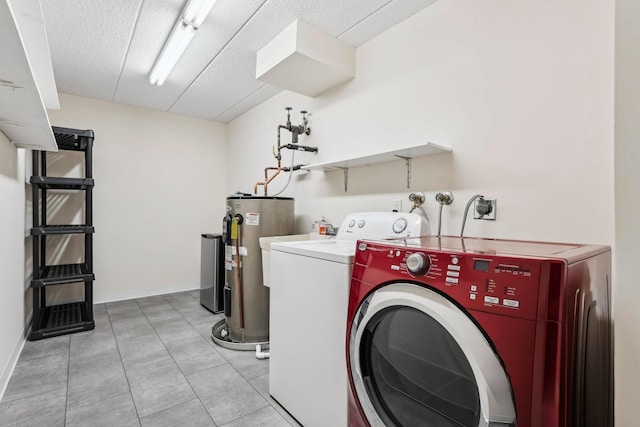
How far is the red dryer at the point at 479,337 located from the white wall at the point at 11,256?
7.11 feet

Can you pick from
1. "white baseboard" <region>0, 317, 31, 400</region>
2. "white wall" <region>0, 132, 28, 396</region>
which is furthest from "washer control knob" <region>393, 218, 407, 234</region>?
"white baseboard" <region>0, 317, 31, 400</region>

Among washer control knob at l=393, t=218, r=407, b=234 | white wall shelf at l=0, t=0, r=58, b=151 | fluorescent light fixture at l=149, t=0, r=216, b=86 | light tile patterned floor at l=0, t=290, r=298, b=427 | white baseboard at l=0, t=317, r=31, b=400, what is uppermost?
fluorescent light fixture at l=149, t=0, r=216, b=86

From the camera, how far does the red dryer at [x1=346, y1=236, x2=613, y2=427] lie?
2.58 ft

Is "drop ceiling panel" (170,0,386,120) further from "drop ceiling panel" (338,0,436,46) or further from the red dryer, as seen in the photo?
the red dryer

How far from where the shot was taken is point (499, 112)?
65.4 inches

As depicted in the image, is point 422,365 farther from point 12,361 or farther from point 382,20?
point 12,361

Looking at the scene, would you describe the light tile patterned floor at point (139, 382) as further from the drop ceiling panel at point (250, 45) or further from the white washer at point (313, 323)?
the drop ceiling panel at point (250, 45)

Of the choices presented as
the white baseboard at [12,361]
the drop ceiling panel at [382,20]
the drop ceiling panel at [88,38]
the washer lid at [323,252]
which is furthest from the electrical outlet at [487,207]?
the white baseboard at [12,361]

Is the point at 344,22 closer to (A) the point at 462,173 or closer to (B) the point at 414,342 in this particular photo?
(A) the point at 462,173

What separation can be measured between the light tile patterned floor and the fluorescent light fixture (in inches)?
90.7

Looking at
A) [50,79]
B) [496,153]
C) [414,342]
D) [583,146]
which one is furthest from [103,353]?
[583,146]

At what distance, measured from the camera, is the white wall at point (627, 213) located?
79cm

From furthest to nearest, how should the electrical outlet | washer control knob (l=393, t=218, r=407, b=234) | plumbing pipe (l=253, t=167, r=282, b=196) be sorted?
1. plumbing pipe (l=253, t=167, r=282, b=196)
2. washer control knob (l=393, t=218, r=407, b=234)
3. the electrical outlet

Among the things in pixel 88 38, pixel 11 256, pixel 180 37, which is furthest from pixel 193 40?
pixel 11 256
